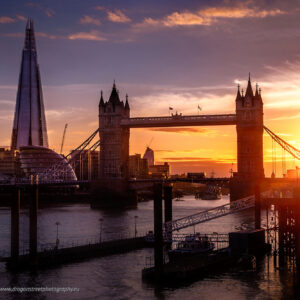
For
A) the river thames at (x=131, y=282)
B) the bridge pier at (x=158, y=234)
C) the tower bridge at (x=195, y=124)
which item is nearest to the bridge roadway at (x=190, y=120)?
the tower bridge at (x=195, y=124)

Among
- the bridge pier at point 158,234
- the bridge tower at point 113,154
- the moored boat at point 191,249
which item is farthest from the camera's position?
the bridge tower at point 113,154

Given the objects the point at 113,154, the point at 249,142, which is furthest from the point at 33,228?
the point at 113,154

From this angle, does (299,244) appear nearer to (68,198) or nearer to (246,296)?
(246,296)

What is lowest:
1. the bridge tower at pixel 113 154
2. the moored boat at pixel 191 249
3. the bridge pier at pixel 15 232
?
the moored boat at pixel 191 249

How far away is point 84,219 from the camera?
105250 millimetres

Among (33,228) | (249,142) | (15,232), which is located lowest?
(15,232)

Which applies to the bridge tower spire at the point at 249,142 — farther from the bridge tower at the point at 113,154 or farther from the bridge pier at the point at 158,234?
the bridge pier at the point at 158,234

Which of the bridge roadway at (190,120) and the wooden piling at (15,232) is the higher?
the bridge roadway at (190,120)

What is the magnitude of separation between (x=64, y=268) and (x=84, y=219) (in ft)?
180

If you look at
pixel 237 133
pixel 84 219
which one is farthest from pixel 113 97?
pixel 84 219

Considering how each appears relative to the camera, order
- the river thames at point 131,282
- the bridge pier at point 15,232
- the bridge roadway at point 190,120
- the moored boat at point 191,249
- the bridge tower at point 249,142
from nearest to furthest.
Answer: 1. the river thames at point 131,282
2. the bridge pier at point 15,232
3. the moored boat at point 191,249
4. the bridge roadway at point 190,120
5. the bridge tower at point 249,142

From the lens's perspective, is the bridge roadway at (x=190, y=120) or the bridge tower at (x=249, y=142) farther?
the bridge tower at (x=249, y=142)

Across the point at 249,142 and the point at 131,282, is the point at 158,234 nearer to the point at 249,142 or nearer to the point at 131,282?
the point at 131,282

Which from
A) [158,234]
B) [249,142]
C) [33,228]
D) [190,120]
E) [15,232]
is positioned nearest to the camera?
[158,234]
